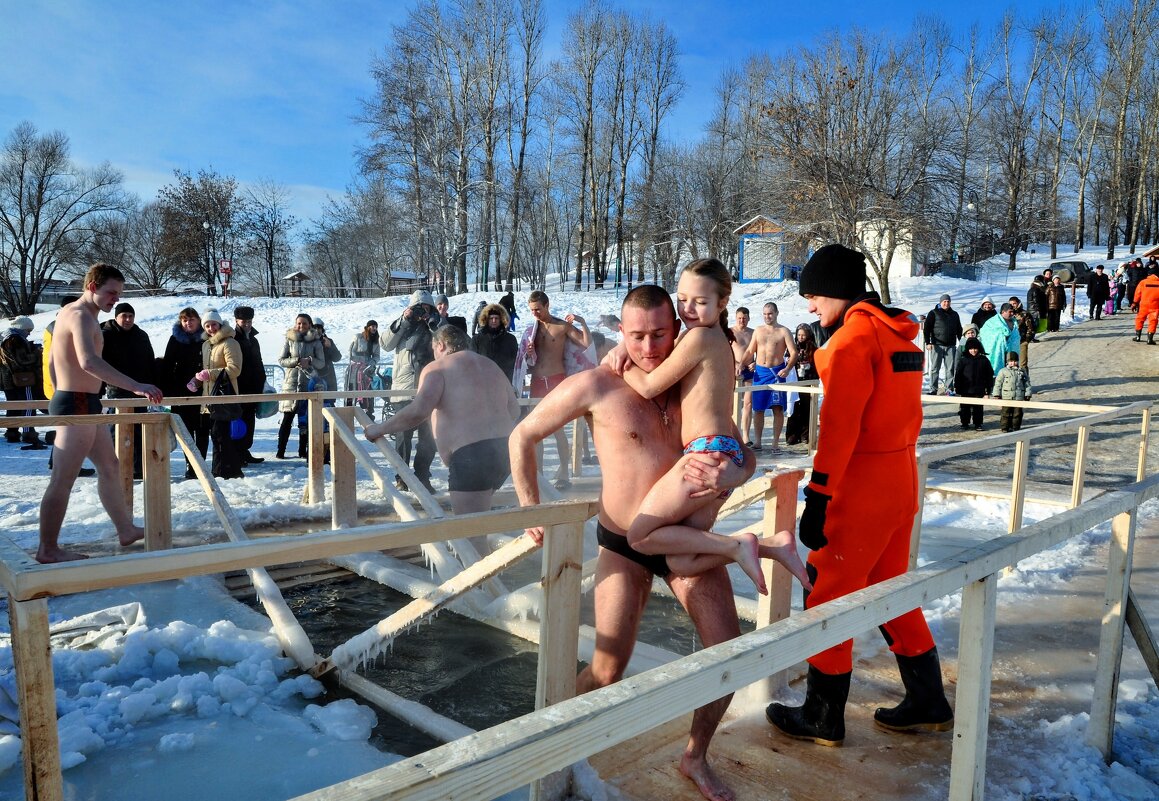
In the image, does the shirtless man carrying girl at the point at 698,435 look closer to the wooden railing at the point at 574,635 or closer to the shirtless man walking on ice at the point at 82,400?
the wooden railing at the point at 574,635

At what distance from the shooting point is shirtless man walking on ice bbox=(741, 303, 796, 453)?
33.6 ft

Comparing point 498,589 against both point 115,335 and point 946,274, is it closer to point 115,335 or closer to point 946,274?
point 115,335

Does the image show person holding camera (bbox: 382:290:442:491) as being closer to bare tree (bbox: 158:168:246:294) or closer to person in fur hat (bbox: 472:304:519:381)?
person in fur hat (bbox: 472:304:519:381)

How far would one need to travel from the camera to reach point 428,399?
4902 mm

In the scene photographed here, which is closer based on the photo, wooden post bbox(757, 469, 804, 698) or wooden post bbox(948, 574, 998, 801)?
wooden post bbox(948, 574, 998, 801)

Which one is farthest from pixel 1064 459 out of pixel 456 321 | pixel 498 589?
pixel 498 589

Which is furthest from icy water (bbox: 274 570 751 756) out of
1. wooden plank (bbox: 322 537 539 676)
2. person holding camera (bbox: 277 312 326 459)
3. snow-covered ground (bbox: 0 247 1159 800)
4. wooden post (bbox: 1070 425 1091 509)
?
person holding camera (bbox: 277 312 326 459)

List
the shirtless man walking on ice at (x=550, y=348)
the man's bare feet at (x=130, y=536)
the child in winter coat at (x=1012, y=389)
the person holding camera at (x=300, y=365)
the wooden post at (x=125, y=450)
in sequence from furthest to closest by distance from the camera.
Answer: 1. the child in winter coat at (x=1012, y=389)
2. the person holding camera at (x=300, y=365)
3. the shirtless man walking on ice at (x=550, y=348)
4. the wooden post at (x=125, y=450)
5. the man's bare feet at (x=130, y=536)

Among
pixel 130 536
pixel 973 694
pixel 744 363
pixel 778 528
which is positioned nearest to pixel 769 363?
pixel 744 363

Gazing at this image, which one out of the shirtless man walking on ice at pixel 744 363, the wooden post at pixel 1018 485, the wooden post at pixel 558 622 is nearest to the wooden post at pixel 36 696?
the wooden post at pixel 558 622

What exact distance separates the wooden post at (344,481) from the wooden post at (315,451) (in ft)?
1.30

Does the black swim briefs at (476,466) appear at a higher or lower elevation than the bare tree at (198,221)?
lower

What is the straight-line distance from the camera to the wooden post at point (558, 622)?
246 centimetres

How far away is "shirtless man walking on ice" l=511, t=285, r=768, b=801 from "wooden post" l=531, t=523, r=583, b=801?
126 mm
